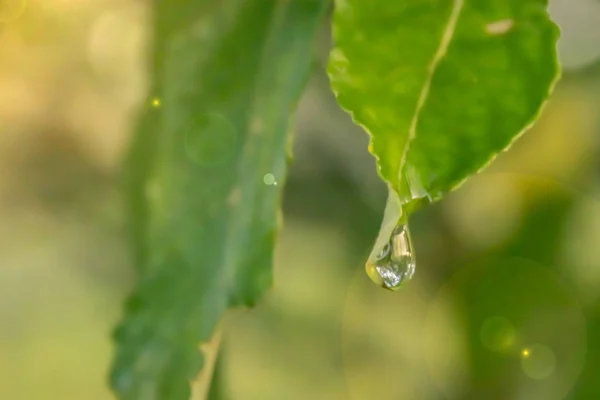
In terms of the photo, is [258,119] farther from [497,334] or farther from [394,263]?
[497,334]

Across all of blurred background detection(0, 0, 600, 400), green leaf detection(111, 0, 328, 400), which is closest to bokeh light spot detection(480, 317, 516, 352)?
blurred background detection(0, 0, 600, 400)

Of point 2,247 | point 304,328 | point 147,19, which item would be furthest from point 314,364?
point 147,19

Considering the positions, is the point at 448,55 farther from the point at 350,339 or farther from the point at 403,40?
the point at 350,339

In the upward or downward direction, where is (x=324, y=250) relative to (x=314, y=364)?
upward

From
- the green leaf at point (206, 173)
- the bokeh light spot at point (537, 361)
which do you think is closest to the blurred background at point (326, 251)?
the bokeh light spot at point (537, 361)

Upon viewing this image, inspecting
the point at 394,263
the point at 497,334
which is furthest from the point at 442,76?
the point at 497,334

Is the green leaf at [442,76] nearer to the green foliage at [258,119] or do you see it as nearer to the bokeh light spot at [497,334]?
the green foliage at [258,119]

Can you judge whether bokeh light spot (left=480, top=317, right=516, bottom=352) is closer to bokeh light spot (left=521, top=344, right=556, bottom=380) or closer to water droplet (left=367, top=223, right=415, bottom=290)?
bokeh light spot (left=521, top=344, right=556, bottom=380)
